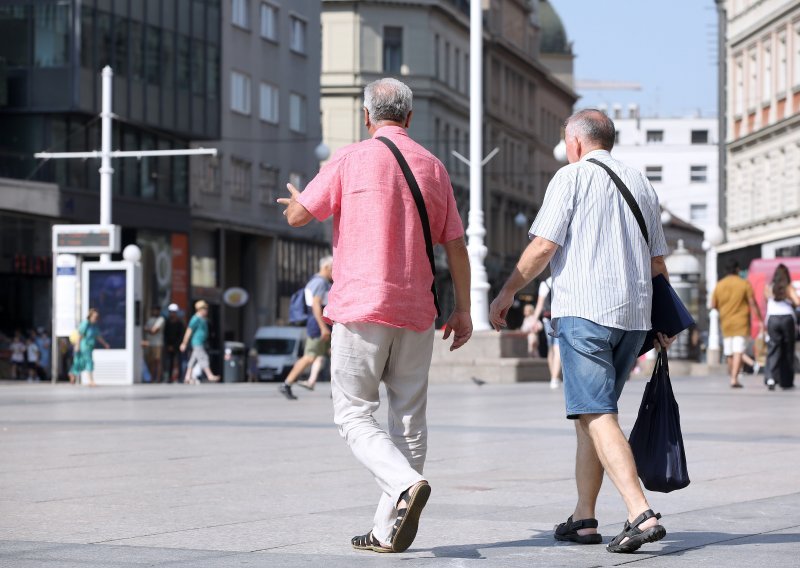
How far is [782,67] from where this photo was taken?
63969 millimetres

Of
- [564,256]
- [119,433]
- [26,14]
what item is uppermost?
[26,14]

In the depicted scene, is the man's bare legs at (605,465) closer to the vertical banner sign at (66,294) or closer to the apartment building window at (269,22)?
the vertical banner sign at (66,294)

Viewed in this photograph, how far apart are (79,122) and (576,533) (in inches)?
1777

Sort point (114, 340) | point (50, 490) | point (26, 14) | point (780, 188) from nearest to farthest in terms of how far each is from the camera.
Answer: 1. point (50, 490)
2. point (114, 340)
3. point (26, 14)
4. point (780, 188)

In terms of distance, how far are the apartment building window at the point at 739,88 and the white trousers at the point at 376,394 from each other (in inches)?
2476

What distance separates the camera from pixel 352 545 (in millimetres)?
7672

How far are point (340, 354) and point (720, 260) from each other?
6500cm

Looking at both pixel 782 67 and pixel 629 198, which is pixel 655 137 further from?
pixel 629 198

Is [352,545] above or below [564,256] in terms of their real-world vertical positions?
below

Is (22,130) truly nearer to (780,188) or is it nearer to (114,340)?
(114,340)

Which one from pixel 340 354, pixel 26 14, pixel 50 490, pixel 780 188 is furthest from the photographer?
pixel 780 188

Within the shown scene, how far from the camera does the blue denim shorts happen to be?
25.3 feet

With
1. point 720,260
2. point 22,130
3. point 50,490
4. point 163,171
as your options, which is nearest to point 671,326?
point 50,490

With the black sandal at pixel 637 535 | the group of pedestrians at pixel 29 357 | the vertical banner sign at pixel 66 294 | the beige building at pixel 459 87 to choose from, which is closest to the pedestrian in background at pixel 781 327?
the vertical banner sign at pixel 66 294
